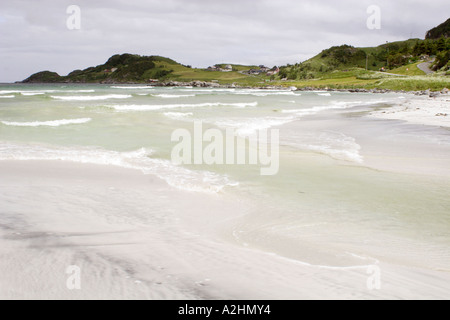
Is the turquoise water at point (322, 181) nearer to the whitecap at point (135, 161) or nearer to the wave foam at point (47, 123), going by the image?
the whitecap at point (135, 161)

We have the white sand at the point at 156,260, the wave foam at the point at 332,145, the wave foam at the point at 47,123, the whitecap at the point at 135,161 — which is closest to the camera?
the white sand at the point at 156,260

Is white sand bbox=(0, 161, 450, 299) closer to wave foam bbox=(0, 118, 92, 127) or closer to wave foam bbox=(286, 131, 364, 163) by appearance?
wave foam bbox=(286, 131, 364, 163)

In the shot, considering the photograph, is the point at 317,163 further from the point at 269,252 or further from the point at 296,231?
the point at 269,252

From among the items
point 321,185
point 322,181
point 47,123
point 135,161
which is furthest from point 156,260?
point 47,123

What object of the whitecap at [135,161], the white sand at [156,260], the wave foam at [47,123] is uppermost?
the wave foam at [47,123]

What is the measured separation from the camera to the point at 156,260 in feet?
12.2

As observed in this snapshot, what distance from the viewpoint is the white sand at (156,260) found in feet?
10.2

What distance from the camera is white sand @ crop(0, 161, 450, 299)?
3113mm

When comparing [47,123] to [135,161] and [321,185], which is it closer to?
[135,161]

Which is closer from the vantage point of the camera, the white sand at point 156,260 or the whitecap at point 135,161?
the white sand at point 156,260

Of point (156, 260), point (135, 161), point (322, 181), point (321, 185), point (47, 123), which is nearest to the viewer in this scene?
point (156, 260)

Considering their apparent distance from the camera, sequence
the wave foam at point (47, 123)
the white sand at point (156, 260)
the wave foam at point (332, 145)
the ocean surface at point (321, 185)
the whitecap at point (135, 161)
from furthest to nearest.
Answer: the wave foam at point (47, 123), the wave foam at point (332, 145), the whitecap at point (135, 161), the ocean surface at point (321, 185), the white sand at point (156, 260)

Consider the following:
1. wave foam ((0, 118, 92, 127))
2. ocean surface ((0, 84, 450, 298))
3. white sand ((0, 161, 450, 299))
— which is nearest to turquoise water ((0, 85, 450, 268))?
ocean surface ((0, 84, 450, 298))

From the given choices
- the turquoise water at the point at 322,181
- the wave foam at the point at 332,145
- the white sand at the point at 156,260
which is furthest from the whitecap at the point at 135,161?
the wave foam at the point at 332,145
